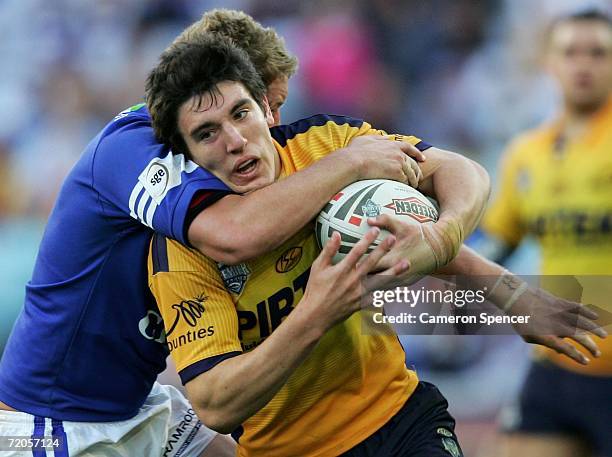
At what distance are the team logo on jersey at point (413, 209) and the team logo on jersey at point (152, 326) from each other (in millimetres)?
1119

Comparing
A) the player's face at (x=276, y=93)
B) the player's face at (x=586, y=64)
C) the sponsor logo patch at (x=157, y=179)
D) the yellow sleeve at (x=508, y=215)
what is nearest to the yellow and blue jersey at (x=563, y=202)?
the yellow sleeve at (x=508, y=215)

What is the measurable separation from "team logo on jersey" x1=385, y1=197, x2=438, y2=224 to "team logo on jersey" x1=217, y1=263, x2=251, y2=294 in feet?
2.04

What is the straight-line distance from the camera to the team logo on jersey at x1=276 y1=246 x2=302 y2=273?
396 cm

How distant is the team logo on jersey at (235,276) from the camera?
155 inches

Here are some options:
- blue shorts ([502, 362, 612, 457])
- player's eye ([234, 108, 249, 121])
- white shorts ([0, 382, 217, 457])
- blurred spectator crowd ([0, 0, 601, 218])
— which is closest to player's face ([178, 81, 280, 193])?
player's eye ([234, 108, 249, 121])

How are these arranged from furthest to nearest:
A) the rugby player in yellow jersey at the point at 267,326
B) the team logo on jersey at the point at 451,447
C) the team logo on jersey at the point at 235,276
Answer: the team logo on jersey at the point at 451,447 → the team logo on jersey at the point at 235,276 → the rugby player in yellow jersey at the point at 267,326

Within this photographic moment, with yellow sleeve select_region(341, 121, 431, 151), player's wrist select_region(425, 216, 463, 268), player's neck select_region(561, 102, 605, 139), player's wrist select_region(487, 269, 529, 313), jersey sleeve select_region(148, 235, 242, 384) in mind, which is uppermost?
yellow sleeve select_region(341, 121, 431, 151)

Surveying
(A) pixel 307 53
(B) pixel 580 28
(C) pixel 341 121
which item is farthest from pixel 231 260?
(A) pixel 307 53

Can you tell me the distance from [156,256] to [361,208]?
0.82m

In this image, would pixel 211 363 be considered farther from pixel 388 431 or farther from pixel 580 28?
pixel 580 28

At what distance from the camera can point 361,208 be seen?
12.2 ft

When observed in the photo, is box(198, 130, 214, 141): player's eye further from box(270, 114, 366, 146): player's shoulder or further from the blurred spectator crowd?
the blurred spectator crowd

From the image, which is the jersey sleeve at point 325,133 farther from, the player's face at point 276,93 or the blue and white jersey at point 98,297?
the player's face at point 276,93

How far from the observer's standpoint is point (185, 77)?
3.85 m
